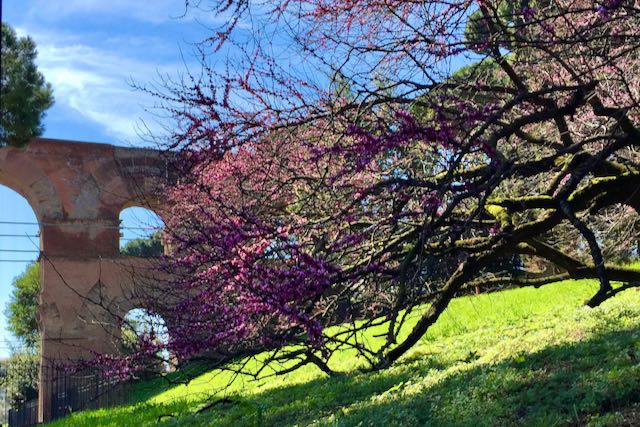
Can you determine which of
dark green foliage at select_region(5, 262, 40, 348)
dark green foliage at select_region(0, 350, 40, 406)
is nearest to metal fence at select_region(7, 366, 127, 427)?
dark green foliage at select_region(0, 350, 40, 406)

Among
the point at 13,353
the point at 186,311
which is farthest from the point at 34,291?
the point at 186,311

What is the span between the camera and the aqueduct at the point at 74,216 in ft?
77.7

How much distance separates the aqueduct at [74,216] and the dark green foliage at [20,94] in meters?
11.9

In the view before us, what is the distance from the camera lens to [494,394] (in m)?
5.04

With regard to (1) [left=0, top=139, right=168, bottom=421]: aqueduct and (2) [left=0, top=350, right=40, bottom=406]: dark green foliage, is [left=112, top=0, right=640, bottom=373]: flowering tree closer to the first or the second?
(1) [left=0, top=139, right=168, bottom=421]: aqueduct

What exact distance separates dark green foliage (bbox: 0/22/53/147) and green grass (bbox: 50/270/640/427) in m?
4.55

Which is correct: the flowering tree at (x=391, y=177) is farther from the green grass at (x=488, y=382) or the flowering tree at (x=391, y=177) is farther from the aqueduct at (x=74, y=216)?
the aqueduct at (x=74, y=216)

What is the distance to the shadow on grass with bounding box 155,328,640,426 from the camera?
14.8 ft

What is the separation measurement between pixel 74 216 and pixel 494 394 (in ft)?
71.1

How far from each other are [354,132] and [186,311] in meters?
2.38

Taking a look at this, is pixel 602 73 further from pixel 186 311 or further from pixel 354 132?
pixel 186 311

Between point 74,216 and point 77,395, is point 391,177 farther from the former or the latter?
point 74,216

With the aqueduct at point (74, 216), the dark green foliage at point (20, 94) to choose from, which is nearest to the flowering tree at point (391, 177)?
the dark green foliage at point (20, 94)

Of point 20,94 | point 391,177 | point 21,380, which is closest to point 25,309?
point 21,380
